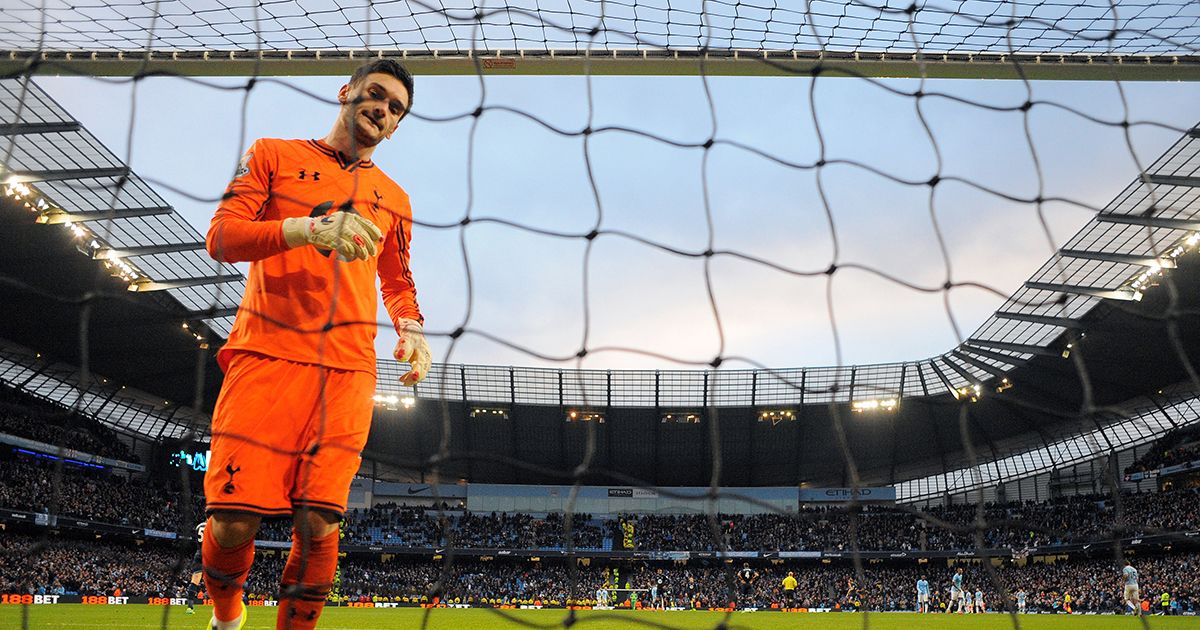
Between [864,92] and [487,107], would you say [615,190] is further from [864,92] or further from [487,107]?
[864,92]

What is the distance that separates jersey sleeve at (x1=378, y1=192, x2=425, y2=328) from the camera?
3.75 metres

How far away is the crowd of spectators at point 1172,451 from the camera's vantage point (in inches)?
1372

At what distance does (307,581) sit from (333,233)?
4.32ft

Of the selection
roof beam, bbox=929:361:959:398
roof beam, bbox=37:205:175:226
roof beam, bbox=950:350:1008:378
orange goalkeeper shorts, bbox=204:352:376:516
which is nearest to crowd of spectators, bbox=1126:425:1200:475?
roof beam, bbox=950:350:1008:378

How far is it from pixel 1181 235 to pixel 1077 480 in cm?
2400

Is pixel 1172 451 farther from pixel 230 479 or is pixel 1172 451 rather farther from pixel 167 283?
pixel 230 479

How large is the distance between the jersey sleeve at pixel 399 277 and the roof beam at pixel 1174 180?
20769mm

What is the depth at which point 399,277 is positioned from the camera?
12.6 feet

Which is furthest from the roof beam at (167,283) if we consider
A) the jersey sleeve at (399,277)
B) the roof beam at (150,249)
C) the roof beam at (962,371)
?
the roof beam at (962,371)

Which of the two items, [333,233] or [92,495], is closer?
[333,233]

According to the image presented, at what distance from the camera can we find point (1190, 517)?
30.3m

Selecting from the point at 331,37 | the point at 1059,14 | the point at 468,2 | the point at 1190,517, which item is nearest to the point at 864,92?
the point at 1059,14

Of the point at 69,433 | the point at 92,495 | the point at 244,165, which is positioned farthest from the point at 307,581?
the point at 92,495

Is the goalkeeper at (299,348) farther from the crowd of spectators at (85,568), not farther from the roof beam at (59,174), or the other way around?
the crowd of spectators at (85,568)
